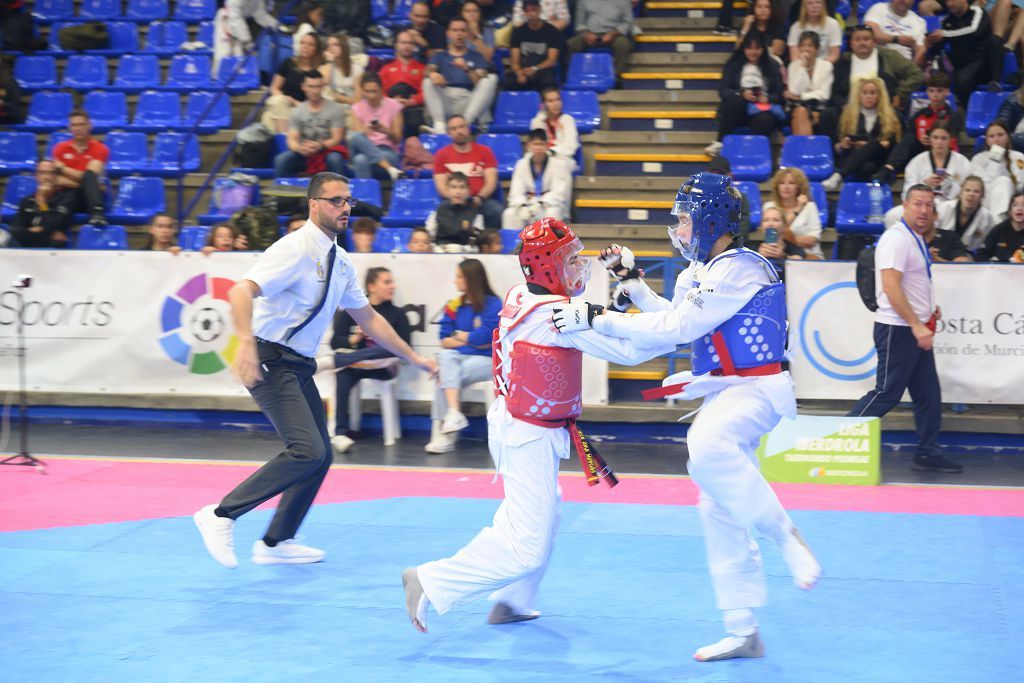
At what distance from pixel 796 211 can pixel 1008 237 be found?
1.97 m

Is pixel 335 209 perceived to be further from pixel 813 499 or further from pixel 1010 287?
pixel 1010 287

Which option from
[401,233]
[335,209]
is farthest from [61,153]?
[335,209]

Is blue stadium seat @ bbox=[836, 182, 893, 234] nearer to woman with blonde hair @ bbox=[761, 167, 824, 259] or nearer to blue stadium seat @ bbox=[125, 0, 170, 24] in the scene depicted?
woman with blonde hair @ bbox=[761, 167, 824, 259]

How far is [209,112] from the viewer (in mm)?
14719

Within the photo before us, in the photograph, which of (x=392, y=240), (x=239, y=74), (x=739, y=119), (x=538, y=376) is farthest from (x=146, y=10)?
(x=538, y=376)

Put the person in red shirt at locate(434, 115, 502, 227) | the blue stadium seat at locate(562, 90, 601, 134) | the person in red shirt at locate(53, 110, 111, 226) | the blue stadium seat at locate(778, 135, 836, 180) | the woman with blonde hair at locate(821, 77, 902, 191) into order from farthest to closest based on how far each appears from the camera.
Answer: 1. the blue stadium seat at locate(562, 90, 601, 134)
2. the person in red shirt at locate(53, 110, 111, 226)
3. the blue stadium seat at locate(778, 135, 836, 180)
4. the woman with blonde hair at locate(821, 77, 902, 191)
5. the person in red shirt at locate(434, 115, 502, 227)

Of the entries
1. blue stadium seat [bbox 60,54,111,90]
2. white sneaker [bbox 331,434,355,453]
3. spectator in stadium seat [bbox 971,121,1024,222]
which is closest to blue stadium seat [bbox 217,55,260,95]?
blue stadium seat [bbox 60,54,111,90]

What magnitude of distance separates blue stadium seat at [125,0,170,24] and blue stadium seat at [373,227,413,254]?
6647 millimetres

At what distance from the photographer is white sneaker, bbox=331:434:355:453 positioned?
10078mm

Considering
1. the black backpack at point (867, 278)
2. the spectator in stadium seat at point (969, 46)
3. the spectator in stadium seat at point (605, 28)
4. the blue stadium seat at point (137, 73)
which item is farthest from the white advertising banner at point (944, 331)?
the blue stadium seat at point (137, 73)

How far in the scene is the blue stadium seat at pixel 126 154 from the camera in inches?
559

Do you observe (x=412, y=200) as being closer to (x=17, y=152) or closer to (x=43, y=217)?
(x=43, y=217)

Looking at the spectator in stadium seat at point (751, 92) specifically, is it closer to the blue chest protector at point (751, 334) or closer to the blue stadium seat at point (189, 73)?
the blue stadium seat at point (189, 73)

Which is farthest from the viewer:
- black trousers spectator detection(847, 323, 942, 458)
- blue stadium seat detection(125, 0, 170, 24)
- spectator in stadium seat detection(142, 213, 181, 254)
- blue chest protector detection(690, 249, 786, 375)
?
blue stadium seat detection(125, 0, 170, 24)
